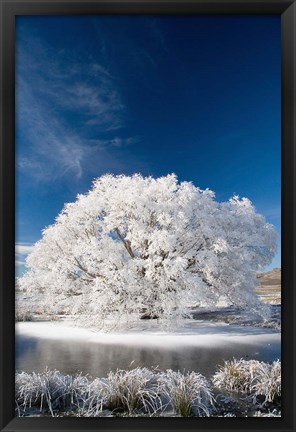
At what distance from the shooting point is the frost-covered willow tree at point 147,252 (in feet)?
5.05

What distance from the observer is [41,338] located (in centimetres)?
154

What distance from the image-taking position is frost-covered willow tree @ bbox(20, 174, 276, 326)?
1538 millimetres

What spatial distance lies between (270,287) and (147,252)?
0.57 metres

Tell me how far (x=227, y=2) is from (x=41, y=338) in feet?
5.48

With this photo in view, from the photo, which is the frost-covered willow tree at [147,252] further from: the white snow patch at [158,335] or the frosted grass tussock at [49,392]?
the frosted grass tussock at [49,392]

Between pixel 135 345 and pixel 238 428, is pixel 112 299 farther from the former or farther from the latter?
pixel 238 428

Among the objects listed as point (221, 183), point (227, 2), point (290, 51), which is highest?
point (227, 2)

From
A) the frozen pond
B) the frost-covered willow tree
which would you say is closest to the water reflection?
the frozen pond

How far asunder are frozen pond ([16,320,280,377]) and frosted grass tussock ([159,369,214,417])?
44 mm

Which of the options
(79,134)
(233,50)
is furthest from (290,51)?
(79,134)

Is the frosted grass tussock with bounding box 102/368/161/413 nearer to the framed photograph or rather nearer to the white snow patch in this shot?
the framed photograph

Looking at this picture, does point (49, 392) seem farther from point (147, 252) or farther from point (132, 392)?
point (147, 252)

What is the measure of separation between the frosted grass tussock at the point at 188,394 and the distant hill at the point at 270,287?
0.46 meters

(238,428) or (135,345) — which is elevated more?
(135,345)
